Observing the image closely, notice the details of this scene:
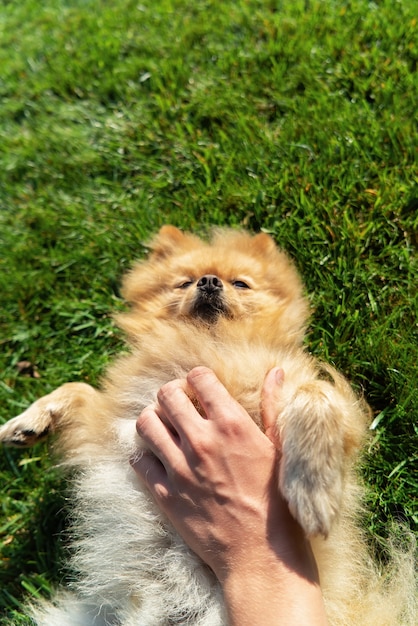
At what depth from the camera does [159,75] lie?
4.59 m

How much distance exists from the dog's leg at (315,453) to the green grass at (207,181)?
780 millimetres

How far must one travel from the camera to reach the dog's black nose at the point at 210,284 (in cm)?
297

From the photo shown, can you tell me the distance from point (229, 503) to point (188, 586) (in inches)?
17.0

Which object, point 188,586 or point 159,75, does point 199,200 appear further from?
point 188,586

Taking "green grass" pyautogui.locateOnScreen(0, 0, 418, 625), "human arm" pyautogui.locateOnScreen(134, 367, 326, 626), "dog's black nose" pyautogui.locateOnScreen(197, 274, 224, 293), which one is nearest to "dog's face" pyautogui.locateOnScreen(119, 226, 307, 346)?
"dog's black nose" pyautogui.locateOnScreen(197, 274, 224, 293)

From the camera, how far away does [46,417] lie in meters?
2.94

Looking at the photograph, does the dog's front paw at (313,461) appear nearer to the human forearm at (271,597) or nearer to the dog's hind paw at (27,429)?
the human forearm at (271,597)

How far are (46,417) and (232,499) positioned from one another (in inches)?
51.9

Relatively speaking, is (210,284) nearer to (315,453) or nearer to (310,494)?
(315,453)

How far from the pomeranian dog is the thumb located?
0.03 metres

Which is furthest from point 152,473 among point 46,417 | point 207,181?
point 207,181

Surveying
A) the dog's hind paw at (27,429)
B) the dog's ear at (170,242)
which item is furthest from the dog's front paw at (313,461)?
the dog's ear at (170,242)

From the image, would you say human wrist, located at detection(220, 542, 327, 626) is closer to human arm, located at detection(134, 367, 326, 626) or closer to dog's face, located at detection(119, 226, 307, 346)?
human arm, located at detection(134, 367, 326, 626)

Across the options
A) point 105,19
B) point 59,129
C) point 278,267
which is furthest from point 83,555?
point 105,19
